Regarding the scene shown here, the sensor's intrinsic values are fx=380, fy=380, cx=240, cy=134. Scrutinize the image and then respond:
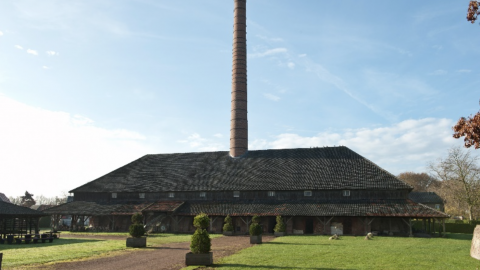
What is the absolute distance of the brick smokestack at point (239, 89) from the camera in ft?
162

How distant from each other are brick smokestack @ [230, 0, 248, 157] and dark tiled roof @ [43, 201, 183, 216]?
10958mm

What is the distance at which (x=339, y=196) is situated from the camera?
4128 cm

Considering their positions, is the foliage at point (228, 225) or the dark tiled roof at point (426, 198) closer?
the foliage at point (228, 225)

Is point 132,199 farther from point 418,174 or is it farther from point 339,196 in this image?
point 418,174

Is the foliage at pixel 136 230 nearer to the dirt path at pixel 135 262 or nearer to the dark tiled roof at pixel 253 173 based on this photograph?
the dirt path at pixel 135 262

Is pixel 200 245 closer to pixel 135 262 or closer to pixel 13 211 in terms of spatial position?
pixel 135 262

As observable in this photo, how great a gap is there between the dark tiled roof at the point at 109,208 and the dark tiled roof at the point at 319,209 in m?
2.23

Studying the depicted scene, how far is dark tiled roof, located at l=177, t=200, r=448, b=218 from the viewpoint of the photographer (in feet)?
120

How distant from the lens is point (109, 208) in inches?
1804

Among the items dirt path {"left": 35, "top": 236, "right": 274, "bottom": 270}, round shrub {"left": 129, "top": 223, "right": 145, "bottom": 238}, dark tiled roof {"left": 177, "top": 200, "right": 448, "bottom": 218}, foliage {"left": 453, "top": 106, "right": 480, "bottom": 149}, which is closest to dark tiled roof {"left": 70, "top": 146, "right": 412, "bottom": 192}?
dark tiled roof {"left": 177, "top": 200, "right": 448, "bottom": 218}

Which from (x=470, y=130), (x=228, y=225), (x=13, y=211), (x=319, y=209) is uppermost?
(x=470, y=130)

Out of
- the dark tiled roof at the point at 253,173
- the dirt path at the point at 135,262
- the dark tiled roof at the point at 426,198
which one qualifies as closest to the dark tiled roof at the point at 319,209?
the dark tiled roof at the point at 253,173

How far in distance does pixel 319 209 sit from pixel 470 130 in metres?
31.5

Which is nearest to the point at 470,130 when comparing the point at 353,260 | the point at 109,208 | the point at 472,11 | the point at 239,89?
the point at 472,11
